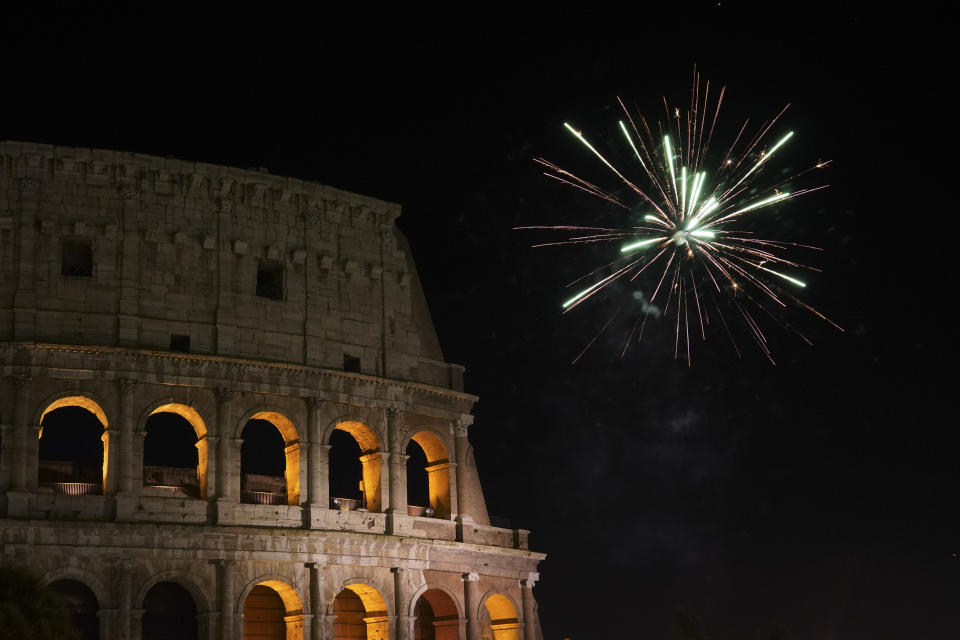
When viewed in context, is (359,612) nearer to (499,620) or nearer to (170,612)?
(499,620)

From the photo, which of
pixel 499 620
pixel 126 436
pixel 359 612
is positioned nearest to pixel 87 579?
pixel 126 436

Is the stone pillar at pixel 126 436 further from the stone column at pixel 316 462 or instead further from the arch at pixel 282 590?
the stone column at pixel 316 462

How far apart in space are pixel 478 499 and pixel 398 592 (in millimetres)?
4943

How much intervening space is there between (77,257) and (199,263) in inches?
129

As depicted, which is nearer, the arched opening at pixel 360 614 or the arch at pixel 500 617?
the arched opening at pixel 360 614

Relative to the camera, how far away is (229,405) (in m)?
36.0

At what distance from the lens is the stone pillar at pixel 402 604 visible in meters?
37.3

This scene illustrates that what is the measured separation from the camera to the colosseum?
111ft

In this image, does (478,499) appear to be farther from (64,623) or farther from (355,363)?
(64,623)

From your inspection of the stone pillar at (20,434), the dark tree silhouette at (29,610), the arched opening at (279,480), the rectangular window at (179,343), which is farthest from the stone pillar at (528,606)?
the dark tree silhouette at (29,610)

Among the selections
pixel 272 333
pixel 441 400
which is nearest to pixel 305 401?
pixel 272 333

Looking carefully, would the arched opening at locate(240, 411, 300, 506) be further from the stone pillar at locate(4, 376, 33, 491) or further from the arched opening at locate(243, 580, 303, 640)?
the stone pillar at locate(4, 376, 33, 491)

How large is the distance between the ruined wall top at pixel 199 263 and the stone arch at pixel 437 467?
6.22 feet

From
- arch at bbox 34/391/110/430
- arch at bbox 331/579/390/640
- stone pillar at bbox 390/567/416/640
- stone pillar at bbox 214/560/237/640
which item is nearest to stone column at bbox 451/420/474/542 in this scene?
stone pillar at bbox 390/567/416/640
